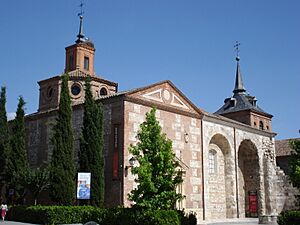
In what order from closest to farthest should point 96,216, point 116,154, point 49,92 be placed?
point 96,216, point 116,154, point 49,92

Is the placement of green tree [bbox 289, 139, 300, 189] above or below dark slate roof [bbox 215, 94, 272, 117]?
below

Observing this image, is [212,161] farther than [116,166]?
Yes

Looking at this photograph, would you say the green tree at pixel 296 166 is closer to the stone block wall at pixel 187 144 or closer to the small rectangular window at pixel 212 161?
the stone block wall at pixel 187 144

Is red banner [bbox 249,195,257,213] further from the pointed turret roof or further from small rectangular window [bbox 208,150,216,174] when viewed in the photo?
the pointed turret roof

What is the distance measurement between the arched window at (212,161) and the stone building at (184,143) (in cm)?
4

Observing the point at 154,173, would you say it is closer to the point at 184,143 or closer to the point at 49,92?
the point at 184,143

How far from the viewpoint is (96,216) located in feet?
72.5

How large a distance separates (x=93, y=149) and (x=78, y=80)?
13.3 meters

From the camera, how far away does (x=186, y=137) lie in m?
31.8

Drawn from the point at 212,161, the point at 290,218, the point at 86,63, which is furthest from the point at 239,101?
the point at 290,218

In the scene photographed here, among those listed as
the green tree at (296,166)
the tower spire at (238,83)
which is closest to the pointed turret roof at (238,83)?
the tower spire at (238,83)

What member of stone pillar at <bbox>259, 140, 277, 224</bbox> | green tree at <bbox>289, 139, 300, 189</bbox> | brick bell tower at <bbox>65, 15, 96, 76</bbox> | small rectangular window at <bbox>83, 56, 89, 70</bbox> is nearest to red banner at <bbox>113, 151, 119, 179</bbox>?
green tree at <bbox>289, 139, 300, 189</bbox>

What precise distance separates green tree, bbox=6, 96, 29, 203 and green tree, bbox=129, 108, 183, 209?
30.5ft

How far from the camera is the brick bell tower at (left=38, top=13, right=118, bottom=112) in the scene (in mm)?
37438
